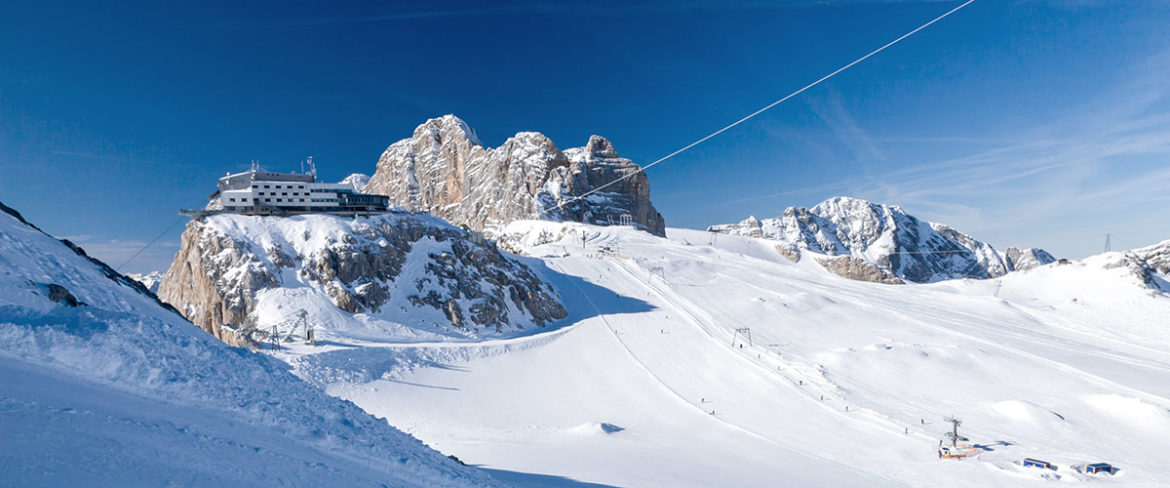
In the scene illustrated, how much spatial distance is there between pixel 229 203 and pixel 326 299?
18.4 metres

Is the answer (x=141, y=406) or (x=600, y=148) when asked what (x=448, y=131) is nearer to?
(x=600, y=148)

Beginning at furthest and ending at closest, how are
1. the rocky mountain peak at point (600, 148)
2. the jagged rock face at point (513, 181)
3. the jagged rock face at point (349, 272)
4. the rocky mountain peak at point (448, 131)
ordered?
the rocky mountain peak at point (448, 131) → the rocky mountain peak at point (600, 148) → the jagged rock face at point (513, 181) → the jagged rock face at point (349, 272)

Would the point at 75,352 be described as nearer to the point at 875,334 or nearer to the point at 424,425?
the point at 424,425

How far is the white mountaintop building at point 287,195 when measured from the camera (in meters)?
50.3

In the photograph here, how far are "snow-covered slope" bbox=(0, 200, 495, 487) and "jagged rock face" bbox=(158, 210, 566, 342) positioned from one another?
3221 cm

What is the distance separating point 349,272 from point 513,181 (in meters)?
80.6

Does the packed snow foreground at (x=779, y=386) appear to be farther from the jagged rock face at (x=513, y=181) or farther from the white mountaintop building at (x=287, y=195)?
the jagged rock face at (x=513, y=181)

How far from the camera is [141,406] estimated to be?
770 centimetres

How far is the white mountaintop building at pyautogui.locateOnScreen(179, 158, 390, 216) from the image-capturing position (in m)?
50.3

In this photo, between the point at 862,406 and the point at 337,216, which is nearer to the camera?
the point at 862,406

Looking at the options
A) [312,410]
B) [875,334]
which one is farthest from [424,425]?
[875,334]

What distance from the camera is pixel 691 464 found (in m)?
22.7

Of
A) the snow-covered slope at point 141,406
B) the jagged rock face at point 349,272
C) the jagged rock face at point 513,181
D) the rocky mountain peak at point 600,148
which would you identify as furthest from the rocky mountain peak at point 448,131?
the snow-covered slope at point 141,406

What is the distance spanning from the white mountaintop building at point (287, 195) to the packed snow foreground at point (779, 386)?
17.2m
